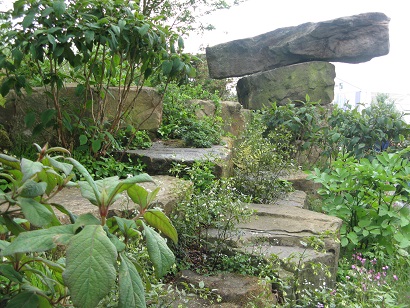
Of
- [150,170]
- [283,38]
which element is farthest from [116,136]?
[283,38]

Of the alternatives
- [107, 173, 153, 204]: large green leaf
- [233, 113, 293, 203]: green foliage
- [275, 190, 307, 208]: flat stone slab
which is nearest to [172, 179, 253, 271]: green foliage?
[233, 113, 293, 203]: green foliage

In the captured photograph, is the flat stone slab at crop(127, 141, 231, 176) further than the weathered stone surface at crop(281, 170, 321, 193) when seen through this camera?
No

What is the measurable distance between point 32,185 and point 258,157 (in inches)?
195

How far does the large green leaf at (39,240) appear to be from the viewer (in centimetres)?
110

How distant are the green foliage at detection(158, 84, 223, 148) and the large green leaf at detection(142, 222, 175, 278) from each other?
16.2 ft

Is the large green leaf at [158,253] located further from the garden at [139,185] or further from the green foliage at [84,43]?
the green foliage at [84,43]

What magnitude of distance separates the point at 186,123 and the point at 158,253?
18.5ft

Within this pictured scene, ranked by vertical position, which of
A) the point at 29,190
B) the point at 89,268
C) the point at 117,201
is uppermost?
the point at 29,190

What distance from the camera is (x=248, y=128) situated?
7852 millimetres

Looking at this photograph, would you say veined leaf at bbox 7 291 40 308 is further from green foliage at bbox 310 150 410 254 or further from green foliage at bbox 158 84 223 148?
green foliage at bbox 158 84 223 148

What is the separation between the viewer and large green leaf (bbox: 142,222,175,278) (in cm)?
133

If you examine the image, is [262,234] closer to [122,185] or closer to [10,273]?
[122,185]

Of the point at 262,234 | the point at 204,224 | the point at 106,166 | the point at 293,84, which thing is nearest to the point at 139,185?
the point at 204,224

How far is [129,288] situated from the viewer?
1.21m
